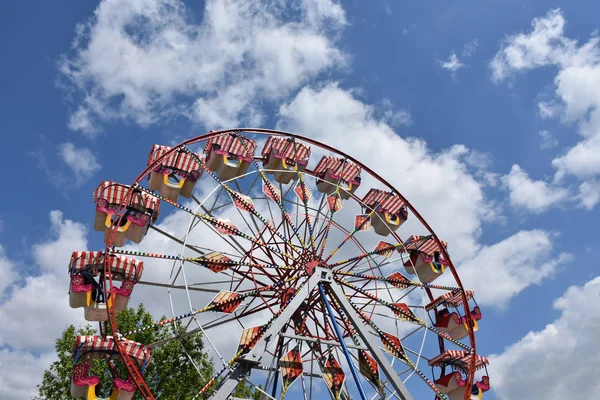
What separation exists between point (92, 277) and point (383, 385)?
6.13 metres

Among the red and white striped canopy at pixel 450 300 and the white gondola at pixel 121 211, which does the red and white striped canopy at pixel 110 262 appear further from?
the red and white striped canopy at pixel 450 300

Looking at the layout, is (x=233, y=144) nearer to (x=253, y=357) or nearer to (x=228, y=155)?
(x=228, y=155)

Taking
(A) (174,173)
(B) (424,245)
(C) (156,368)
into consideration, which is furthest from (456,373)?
(C) (156,368)

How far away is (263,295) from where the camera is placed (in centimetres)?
1202

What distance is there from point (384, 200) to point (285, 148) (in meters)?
3.02

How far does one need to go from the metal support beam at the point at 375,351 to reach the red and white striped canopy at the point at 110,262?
3.98 meters

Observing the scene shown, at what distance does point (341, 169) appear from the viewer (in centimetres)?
1521

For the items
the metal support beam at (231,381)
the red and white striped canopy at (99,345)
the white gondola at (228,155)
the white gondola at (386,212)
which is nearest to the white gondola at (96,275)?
the red and white striped canopy at (99,345)

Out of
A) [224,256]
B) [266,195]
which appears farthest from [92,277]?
[266,195]

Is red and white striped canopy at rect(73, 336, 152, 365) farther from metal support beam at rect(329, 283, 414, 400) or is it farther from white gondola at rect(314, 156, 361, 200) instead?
white gondola at rect(314, 156, 361, 200)

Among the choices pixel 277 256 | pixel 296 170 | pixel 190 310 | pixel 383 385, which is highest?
pixel 296 170

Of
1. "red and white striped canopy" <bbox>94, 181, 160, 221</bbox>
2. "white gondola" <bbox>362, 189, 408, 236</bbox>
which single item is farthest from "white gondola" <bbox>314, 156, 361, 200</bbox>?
"red and white striped canopy" <bbox>94, 181, 160, 221</bbox>

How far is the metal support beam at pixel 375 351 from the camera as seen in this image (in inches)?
421

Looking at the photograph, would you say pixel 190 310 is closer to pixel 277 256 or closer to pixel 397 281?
pixel 277 256
